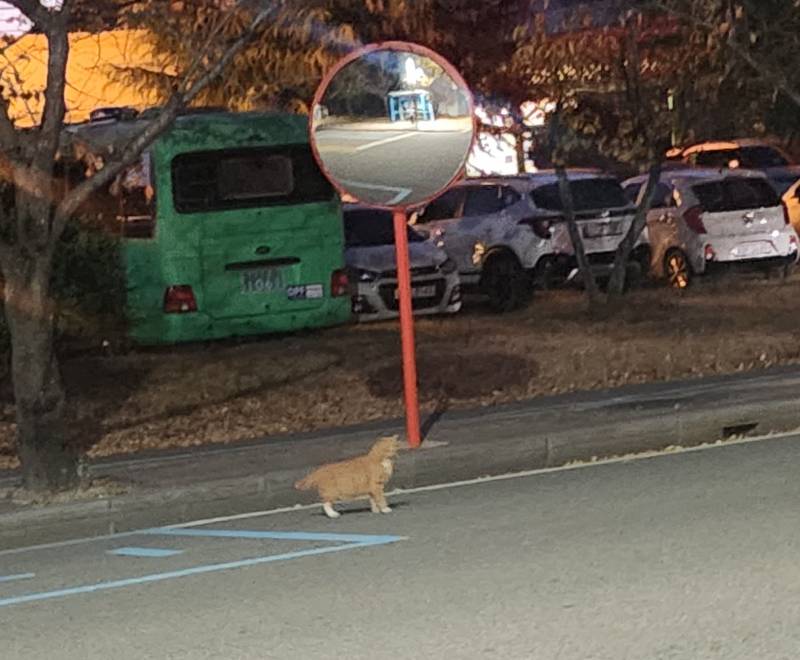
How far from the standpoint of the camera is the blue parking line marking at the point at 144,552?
995cm

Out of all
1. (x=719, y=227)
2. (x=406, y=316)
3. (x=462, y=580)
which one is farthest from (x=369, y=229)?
(x=462, y=580)

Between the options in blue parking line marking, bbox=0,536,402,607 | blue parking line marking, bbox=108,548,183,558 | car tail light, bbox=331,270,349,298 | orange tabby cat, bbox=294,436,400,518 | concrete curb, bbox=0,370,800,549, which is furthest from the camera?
car tail light, bbox=331,270,349,298

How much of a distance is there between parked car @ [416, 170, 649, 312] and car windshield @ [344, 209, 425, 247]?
138 centimetres

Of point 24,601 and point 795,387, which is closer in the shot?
point 24,601

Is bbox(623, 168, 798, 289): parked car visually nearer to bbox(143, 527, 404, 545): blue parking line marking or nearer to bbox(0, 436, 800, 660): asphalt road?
bbox(0, 436, 800, 660): asphalt road

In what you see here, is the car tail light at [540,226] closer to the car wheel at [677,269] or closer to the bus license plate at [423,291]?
the car wheel at [677,269]

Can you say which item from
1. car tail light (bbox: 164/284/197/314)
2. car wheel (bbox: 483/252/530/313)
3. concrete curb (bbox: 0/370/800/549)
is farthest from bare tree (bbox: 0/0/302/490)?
car wheel (bbox: 483/252/530/313)

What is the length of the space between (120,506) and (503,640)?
4593 mm

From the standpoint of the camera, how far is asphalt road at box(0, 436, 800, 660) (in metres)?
7.25

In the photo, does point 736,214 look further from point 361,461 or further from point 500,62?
point 361,461

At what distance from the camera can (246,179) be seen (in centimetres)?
1948

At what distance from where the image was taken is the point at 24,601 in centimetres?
880

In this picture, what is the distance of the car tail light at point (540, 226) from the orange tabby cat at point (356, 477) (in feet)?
46.5

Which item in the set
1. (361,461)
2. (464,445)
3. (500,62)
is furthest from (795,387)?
(500,62)
